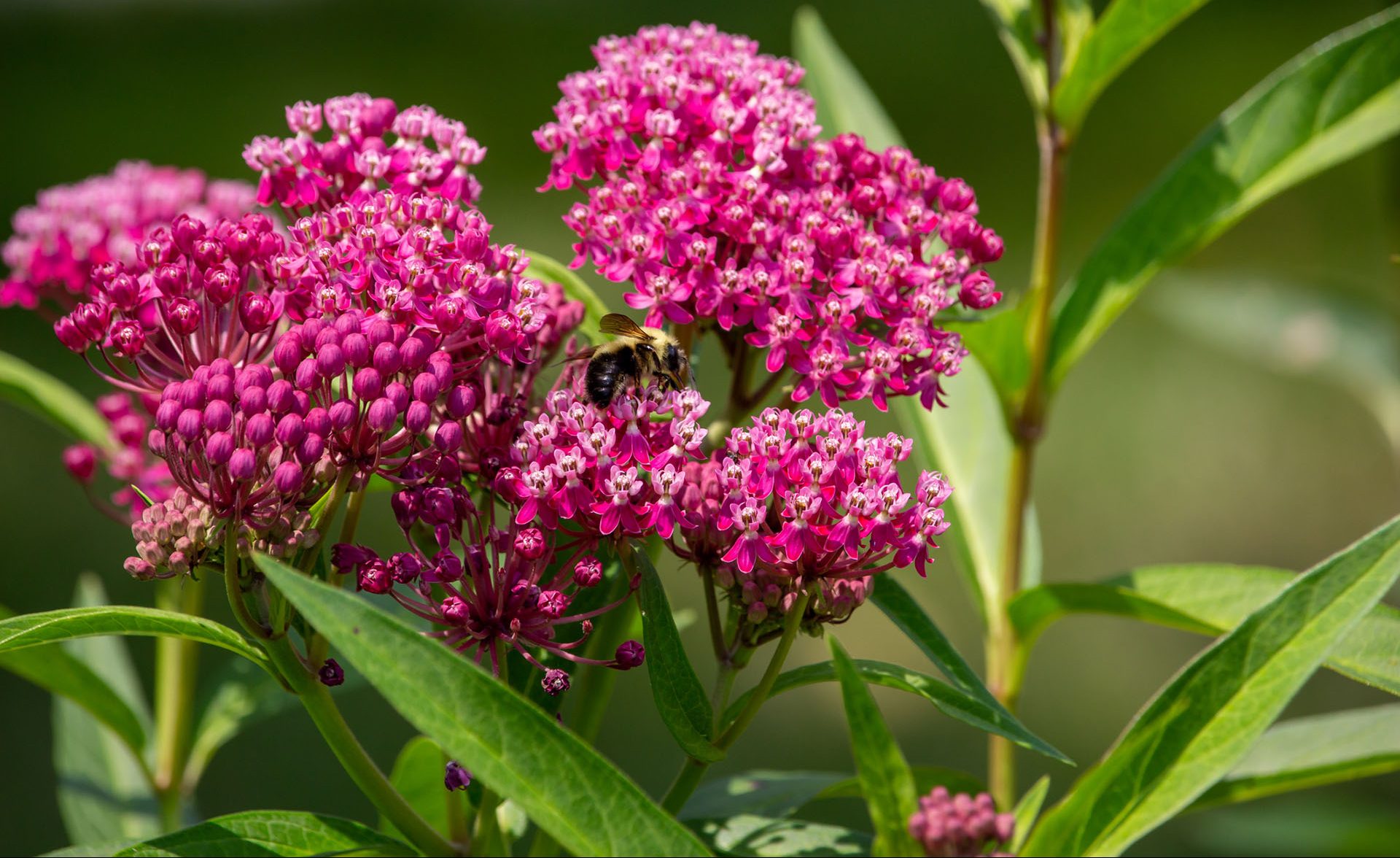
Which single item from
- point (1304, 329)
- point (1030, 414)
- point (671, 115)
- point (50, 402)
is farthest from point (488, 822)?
point (1304, 329)

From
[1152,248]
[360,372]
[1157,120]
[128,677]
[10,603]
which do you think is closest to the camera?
[360,372]

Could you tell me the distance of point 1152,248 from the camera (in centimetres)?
128

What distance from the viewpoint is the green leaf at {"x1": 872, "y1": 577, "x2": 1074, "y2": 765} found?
2.93 feet

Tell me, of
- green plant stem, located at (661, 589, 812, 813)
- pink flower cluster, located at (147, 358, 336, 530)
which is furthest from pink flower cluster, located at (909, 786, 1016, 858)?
pink flower cluster, located at (147, 358, 336, 530)

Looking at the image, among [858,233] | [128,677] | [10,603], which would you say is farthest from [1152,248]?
[10,603]

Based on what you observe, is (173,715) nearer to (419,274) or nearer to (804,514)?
(419,274)

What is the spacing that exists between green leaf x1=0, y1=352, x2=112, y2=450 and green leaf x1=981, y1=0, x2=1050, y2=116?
41.4 inches

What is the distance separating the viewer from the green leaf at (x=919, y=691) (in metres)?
0.90

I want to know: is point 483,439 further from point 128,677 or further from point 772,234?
point 128,677

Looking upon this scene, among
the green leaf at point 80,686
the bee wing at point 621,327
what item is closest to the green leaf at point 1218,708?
the bee wing at point 621,327

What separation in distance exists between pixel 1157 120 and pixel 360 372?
521 cm

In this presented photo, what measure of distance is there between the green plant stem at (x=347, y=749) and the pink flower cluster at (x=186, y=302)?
0.22 m

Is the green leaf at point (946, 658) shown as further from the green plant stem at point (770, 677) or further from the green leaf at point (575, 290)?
the green leaf at point (575, 290)

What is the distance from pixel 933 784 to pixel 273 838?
575 mm
